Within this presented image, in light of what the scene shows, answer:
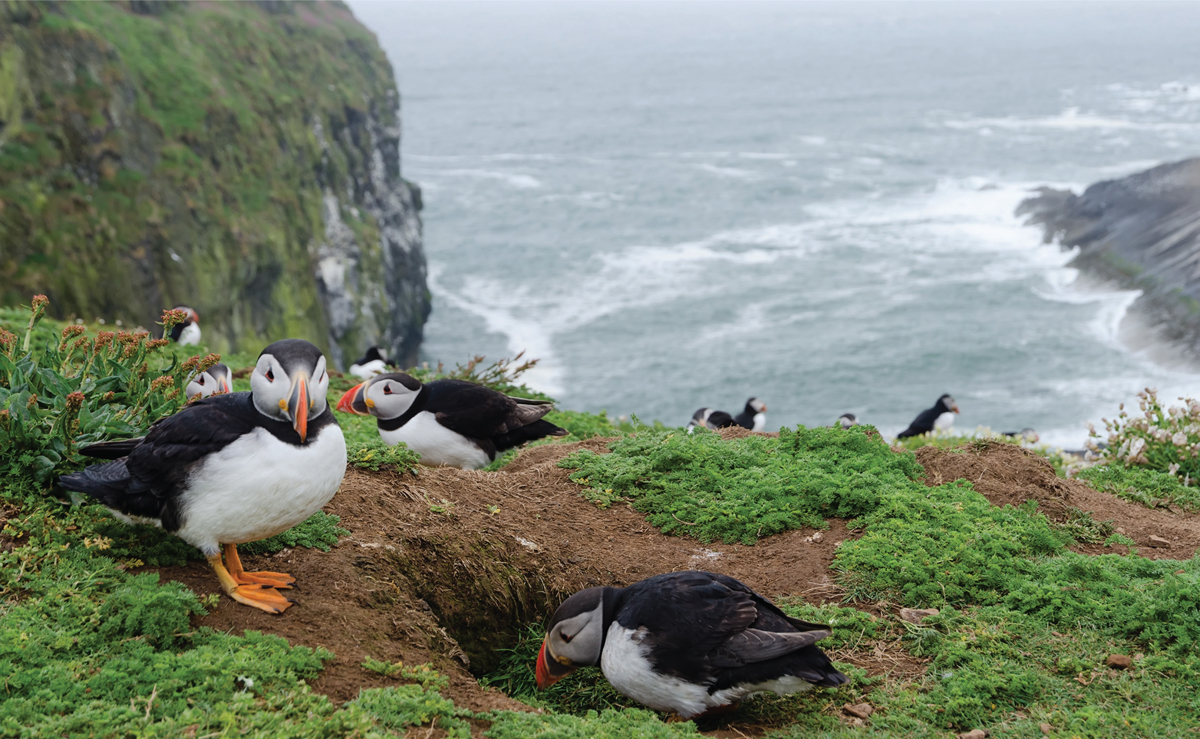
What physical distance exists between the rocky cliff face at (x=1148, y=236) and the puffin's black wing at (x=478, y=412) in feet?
142

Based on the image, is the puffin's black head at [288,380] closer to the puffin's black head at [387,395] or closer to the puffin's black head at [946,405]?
the puffin's black head at [387,395]

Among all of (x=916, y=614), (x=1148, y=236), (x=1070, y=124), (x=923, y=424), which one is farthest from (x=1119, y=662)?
(x=1070, y=124)

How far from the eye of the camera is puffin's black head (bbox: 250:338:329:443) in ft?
15.6

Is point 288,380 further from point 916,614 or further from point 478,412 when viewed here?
point 478,412

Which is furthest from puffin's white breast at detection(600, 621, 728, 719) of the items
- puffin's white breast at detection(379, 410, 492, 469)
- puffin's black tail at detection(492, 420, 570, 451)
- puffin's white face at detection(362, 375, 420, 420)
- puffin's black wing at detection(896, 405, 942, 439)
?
puffin's black wing at detection(896, 405, 942, 439)

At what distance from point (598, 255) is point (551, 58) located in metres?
129

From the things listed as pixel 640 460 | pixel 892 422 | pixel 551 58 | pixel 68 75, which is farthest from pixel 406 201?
pixel 551 58

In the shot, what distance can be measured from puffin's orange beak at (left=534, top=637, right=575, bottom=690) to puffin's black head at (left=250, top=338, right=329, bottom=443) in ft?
6.71

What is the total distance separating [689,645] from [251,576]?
2.64 metres

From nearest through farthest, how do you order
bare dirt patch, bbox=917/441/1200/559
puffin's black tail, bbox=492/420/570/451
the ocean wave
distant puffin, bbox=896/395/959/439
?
bare dirt patch, bbox=917/441/1200/559, puffin's black tail, bbox=492/420/570/451, distant puffin, bbox=896/395/959/439, the ocean wave

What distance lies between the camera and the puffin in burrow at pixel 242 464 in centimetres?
478

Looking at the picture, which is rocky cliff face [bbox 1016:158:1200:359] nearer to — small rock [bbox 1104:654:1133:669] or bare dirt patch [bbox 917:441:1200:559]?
bare dirt patch [bbox 917:441:1200:559]

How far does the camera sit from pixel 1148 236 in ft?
172

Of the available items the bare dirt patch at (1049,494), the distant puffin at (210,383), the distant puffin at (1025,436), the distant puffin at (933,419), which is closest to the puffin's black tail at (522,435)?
the distant puffin at (210,383)
